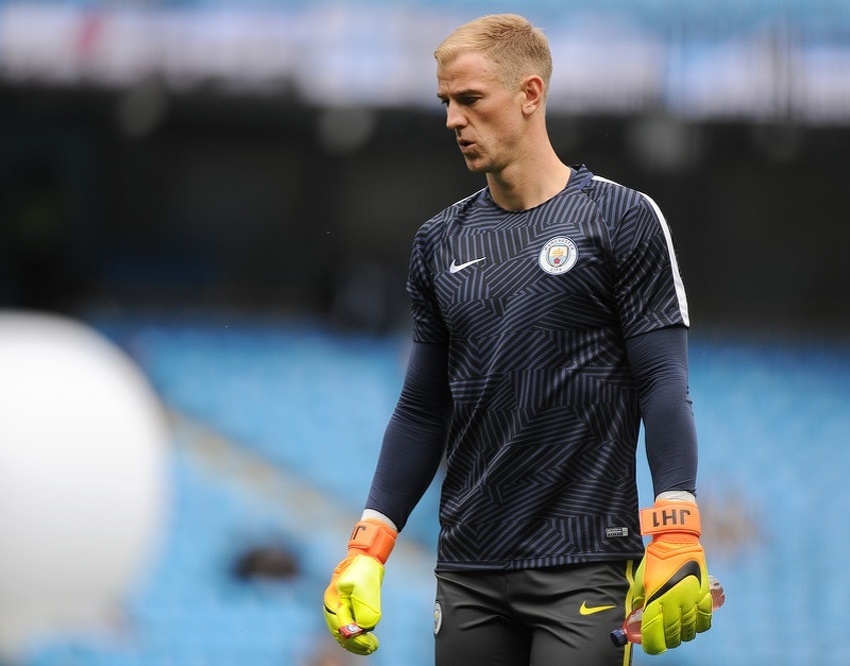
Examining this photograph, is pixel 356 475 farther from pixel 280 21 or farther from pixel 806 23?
pixel 806 23

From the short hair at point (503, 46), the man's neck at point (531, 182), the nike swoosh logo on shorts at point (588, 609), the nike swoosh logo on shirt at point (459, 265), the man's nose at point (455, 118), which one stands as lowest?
the nike swoosh logo on shorts at point (588, 609)

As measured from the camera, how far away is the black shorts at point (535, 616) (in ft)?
8.29

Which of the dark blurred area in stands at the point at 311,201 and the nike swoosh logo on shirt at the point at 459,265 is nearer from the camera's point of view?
the nike swoosh logo on shirt at the point at 459,265

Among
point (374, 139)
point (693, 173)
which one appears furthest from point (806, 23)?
point (374, 139)

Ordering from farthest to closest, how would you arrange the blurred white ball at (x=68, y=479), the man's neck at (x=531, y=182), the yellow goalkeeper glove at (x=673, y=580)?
the man's neck at (x=531, y=182) < the yellow goalkeeper glove at (x=673, y=580) < the blurred white ball at (x=68, y=479)

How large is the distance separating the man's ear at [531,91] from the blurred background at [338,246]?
23.5 ft

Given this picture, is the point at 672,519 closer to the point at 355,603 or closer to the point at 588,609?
the point at 588,609

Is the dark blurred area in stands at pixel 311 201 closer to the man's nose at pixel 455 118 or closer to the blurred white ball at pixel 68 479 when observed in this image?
the man's nose at pixel 455 118

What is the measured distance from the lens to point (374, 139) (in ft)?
40.6

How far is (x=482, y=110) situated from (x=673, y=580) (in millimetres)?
918

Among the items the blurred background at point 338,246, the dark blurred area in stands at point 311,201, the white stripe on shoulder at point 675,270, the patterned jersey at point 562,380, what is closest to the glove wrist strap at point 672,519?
the patterned jersey at point 562,380

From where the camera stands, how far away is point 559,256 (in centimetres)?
262

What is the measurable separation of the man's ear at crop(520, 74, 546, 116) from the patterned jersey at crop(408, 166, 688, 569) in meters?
0.18

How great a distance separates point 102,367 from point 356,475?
938cm
